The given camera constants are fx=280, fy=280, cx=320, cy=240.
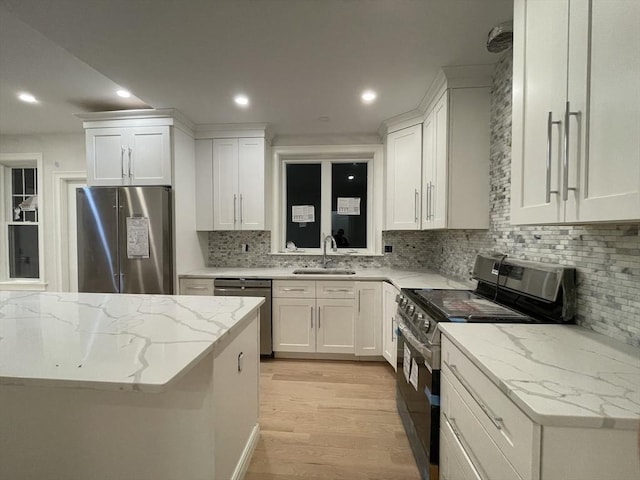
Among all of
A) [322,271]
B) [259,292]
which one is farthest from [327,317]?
[259,292]

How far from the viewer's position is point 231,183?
3.24 meters

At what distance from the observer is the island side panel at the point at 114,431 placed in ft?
3.74

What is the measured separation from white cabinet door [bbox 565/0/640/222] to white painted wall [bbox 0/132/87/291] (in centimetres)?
479

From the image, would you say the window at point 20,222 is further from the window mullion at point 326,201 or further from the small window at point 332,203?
the window mullion at point 326,201

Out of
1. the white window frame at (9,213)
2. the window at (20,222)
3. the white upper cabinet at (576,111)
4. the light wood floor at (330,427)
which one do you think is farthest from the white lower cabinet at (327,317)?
the window at (20,222)

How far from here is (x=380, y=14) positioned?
153 centimetres

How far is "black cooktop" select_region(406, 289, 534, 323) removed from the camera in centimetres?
137

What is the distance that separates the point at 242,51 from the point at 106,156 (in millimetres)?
2034

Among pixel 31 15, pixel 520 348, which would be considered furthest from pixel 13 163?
pixel 520 348

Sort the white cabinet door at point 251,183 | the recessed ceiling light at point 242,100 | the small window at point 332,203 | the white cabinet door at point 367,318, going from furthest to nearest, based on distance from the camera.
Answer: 1. the small window at point 332,203
2. the white cabinet door at point 251,183
3. the white cabinet door at point 367,318
4. the recessed ceiling light at point 242,100

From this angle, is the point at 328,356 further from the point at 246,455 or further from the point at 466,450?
the point at 466,450

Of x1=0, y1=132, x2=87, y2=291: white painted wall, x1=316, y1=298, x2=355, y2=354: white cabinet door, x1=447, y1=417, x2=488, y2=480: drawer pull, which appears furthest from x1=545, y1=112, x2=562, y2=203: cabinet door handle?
x1=0, y1=132, x2=87, y2=291: white painted wall

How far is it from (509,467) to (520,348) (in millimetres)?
389

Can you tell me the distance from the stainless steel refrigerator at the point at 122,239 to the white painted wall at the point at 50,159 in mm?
1365
